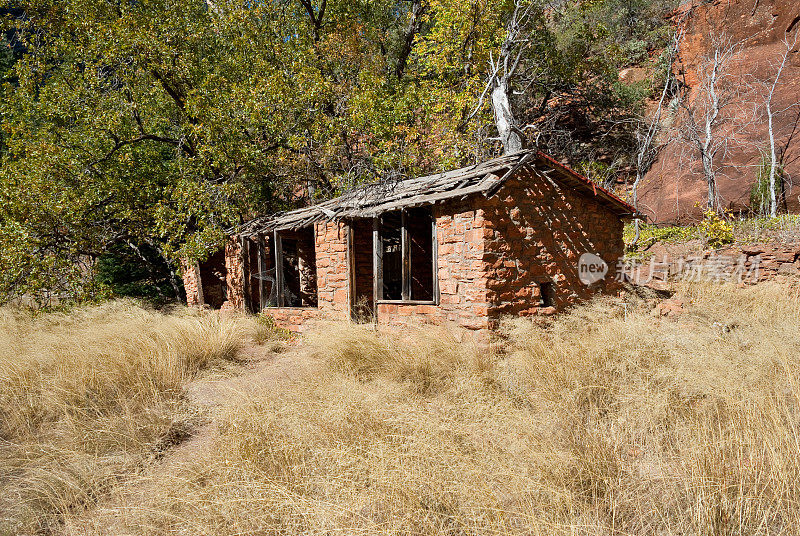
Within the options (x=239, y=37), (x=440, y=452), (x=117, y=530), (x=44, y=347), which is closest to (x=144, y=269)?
(x=239, y=37)

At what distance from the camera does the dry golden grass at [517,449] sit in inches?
93.0

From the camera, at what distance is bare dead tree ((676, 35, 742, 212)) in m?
13.2

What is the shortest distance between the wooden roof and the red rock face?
8.24m

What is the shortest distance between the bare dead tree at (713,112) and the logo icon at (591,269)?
26.5ft

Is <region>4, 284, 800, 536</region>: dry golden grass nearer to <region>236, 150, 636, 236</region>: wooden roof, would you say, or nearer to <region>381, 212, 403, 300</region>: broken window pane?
<region>236, 150, 636, 236</region>: wooden roof

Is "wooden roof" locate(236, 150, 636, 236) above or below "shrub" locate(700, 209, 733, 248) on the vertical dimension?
above

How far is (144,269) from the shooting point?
14734 mm

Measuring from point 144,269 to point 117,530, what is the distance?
46.8 ft

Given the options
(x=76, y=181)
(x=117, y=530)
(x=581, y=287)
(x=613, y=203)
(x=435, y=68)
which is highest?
(x=435, y=68)

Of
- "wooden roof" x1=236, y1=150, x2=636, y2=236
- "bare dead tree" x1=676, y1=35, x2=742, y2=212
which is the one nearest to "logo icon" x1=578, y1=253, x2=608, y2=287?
"wooden roof" x1=236, y1=150, x2=636, y2=236

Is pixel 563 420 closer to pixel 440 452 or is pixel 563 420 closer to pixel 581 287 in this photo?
pixel 440 452

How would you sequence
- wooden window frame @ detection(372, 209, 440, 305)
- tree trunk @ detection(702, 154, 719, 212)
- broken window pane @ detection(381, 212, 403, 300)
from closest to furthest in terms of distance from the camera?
wooden window frame @ detection(372, 209, 440, 305) → broken window pane @ detection(381, 212, 403, 300) → tree trunk @ detection(702, 154, 719, 212)

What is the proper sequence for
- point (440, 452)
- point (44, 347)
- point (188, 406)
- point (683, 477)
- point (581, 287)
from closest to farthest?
point (683, 477)
point (440, 452)
point (188, 406)
point (44, 347)
point (581, 287)

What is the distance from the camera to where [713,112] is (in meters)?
13.6
